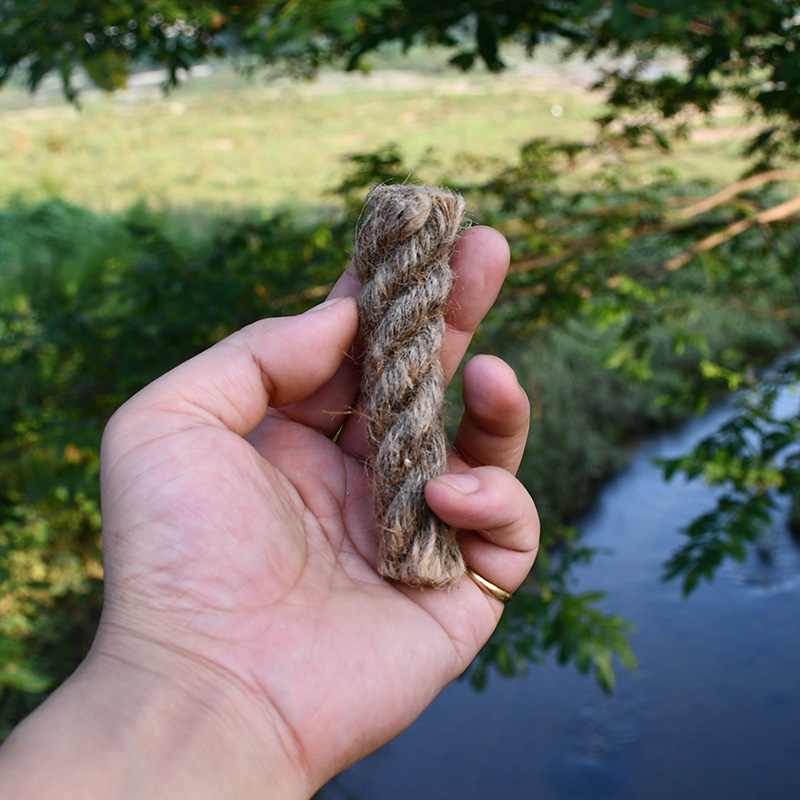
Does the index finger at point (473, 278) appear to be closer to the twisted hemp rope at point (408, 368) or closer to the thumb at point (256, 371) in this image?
the twisted hemp rope at point (408, 368)

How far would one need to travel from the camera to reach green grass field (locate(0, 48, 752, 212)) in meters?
14.4

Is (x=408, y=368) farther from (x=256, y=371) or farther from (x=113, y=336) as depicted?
(x=113, y=336)

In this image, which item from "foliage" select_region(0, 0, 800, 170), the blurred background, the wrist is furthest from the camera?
the blurred background

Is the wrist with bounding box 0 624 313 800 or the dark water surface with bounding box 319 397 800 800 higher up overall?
the wrist with bounding box 0 624 313 800

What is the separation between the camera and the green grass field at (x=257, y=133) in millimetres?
14375

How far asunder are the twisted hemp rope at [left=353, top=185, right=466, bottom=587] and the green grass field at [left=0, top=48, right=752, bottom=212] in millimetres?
11021

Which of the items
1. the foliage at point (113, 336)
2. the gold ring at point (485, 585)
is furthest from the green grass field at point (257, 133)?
the gold ring at point (485, 585)

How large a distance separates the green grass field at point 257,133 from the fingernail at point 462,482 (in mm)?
11340

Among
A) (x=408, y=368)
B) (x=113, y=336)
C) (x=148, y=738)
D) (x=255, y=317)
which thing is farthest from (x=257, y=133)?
(x=148, y=738)

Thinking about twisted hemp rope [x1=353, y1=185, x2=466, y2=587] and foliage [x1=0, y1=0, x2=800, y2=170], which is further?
foliage [x1=0, y1=0, x2=800, y2=170]

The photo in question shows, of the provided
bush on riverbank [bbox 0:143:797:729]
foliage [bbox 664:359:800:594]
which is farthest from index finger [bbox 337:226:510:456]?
foliage [bbox 664:359:800:594]

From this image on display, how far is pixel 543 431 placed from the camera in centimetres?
666

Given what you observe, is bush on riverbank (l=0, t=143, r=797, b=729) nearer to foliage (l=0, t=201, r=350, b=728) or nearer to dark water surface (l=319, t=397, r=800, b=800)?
foliage (l=0, t=201, r=350, b=728)

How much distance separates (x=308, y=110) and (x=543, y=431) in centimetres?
2055
